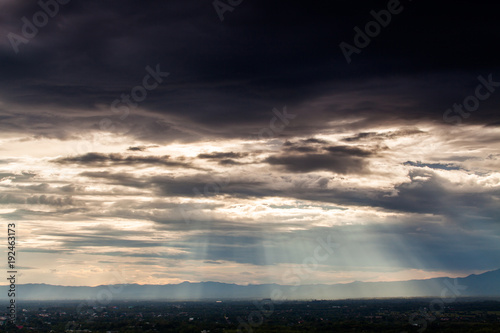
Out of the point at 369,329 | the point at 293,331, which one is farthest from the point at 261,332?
the point at 369,329

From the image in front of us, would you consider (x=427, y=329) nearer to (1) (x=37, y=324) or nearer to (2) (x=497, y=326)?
(2) (x=497, y=326)

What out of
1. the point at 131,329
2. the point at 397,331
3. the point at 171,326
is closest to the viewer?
the point at 397,331

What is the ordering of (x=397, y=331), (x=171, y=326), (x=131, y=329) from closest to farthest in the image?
(x=397, y=331) → (x=131, y=329) → (x=171, y=326)

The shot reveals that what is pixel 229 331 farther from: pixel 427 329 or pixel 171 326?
pixel 427 329

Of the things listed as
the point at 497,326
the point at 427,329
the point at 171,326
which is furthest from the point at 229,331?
the point at 497,326

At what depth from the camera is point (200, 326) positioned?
177 meters

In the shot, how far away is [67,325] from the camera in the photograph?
184500mm

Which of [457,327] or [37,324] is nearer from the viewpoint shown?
[457,327]

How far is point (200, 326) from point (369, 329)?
60193 mm

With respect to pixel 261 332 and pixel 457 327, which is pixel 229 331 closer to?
pixel 261 332

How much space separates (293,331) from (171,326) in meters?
48.7

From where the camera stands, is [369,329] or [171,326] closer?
[369,329]

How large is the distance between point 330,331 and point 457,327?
4337cm

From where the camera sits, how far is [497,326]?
6314 inches
